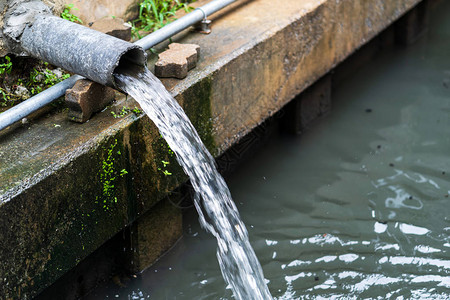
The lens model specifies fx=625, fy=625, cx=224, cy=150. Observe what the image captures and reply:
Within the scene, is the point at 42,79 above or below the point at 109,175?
above

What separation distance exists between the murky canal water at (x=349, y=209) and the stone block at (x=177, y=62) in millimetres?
1051

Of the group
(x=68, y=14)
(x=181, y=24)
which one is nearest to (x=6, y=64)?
(x=68, y=14)

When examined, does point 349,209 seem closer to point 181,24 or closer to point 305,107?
point 305,107

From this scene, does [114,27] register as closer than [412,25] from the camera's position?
Yes

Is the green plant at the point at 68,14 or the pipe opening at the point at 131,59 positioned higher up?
the green plant at the point at 68,14

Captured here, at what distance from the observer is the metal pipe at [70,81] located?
2.96 m

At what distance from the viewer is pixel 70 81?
3.20 meters

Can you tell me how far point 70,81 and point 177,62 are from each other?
1.91 feet

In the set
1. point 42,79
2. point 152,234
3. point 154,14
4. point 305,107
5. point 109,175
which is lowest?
point 152,234

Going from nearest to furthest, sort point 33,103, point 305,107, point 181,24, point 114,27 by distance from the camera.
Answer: point 33,103 → point 114,27 → point 181,24 → point 305,107

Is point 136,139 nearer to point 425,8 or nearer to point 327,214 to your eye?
point 327,214

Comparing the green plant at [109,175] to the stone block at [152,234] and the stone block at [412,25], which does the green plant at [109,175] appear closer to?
the stone block at [152,234]

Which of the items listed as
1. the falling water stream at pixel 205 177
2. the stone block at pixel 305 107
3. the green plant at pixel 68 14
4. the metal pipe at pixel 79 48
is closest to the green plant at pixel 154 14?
the green plant at pixel 68 14

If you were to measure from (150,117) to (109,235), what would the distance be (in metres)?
0.66
